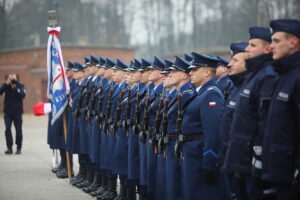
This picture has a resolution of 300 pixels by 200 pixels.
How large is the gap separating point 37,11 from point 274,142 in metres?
53.8

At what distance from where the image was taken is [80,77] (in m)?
13.0

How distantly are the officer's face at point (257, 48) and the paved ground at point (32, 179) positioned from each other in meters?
5.59

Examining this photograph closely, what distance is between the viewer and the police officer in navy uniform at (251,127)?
5.46 meters

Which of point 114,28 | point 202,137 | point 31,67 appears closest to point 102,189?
point 202,137

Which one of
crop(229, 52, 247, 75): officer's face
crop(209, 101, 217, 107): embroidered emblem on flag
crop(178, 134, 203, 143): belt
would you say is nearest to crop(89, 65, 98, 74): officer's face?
crop(178, 134, 203, 143): belt

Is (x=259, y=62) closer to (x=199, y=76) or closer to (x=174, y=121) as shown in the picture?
(x=199, y=76)

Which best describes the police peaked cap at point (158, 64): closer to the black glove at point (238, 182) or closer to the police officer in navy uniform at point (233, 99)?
→ the police officer in navy uniform at point (233, 99)

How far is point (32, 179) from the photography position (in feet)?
42.4

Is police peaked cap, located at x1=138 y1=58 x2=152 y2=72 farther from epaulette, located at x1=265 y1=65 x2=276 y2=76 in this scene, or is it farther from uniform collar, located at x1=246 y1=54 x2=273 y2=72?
epaulette, located at x1=265 y1=65 x2=276 y2=76

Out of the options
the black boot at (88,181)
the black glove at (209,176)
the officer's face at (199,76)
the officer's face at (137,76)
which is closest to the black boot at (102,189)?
the black boot at (88,181)

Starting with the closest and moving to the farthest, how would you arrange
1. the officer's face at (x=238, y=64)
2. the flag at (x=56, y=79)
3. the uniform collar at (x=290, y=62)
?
the uniform collar at (x=290, y=62), the officer's face at (x=238, y=64), the flag at (x=56, y=79)

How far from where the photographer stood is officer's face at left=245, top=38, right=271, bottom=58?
5.96m

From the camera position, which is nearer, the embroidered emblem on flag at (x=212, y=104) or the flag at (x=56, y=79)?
the embroidered emblem on flag at (x=212, y=104)

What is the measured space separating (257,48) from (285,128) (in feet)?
3.84
